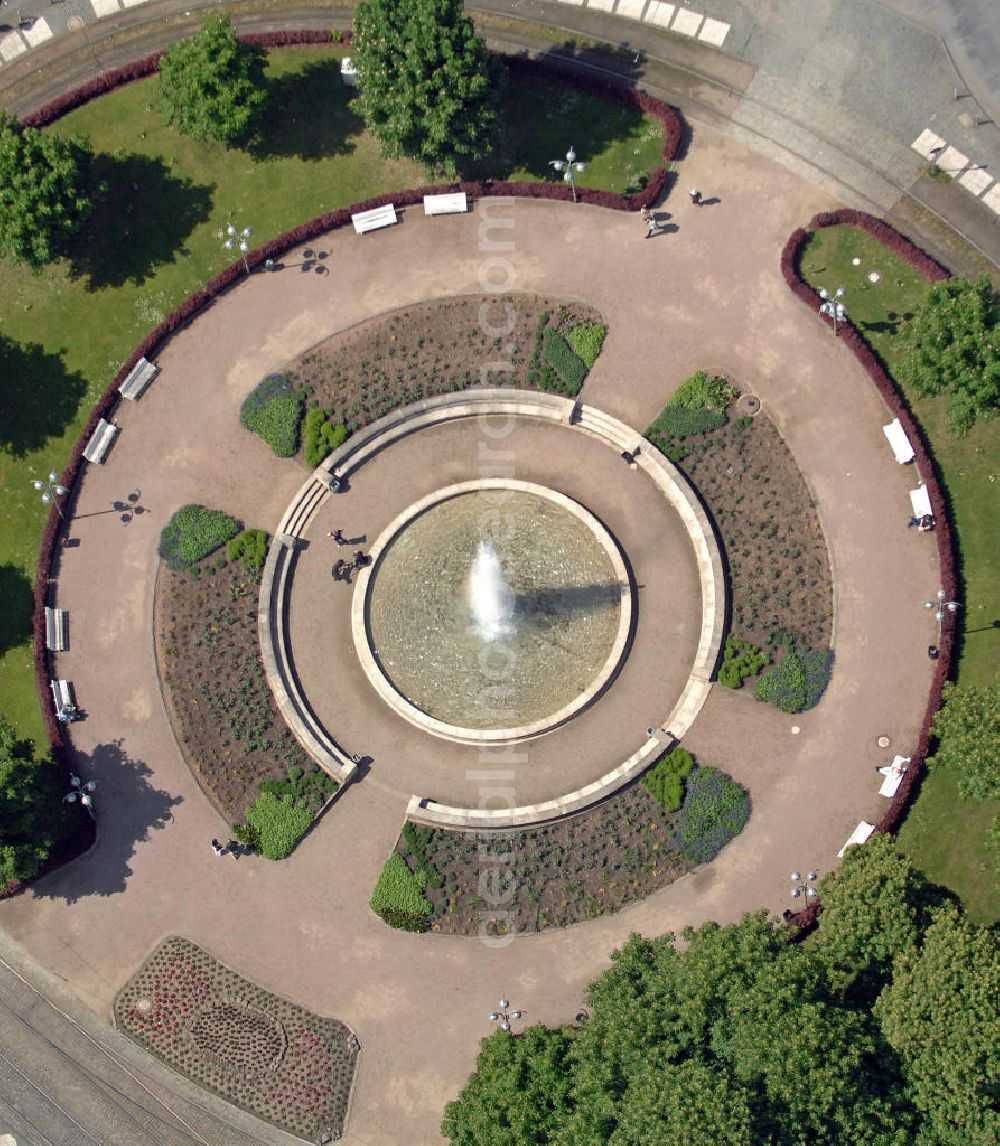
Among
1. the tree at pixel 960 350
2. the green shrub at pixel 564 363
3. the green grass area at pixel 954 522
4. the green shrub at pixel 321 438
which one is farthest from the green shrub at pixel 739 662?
the green shrub at pixel 321 438

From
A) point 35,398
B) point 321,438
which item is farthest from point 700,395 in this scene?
point 35,398

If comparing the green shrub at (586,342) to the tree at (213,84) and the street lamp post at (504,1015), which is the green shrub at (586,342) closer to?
the tree at (213,84)

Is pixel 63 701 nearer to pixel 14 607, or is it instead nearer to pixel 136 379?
pixel 14 607

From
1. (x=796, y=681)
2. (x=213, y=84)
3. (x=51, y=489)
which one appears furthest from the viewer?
(x=51, y=489)

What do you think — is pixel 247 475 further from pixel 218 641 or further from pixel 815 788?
pixel 815 788

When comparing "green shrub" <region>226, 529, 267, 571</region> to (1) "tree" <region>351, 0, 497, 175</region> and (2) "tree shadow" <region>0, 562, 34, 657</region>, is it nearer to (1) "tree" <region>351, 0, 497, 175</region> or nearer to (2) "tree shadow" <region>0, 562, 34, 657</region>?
(2) "tree shadow" <region>0, 562, 34, 657</region>

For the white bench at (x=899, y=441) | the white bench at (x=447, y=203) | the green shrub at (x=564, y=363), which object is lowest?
the green shrub at (x=564, y=363)

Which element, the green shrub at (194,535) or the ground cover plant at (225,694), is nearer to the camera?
the ground cover plant at (225,694)
